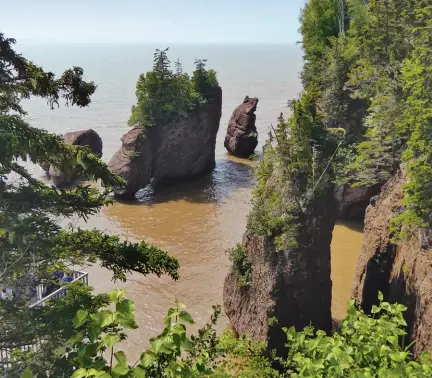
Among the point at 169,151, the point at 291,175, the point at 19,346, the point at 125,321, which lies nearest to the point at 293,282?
the point at 291,175

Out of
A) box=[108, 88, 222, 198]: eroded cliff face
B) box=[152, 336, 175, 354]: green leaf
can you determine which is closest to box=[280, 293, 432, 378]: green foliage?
box=[152, 336, 175, 354]: green leaf

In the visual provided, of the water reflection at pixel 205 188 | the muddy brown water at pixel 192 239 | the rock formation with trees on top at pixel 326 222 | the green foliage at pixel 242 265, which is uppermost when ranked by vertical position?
the rock formation with trees on top at pixel 326 222

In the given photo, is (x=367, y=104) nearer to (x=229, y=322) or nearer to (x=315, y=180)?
Result: (x=315, y=180)

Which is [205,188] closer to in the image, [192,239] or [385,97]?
[192,239]

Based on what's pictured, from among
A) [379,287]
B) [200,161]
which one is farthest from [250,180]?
[379,287]

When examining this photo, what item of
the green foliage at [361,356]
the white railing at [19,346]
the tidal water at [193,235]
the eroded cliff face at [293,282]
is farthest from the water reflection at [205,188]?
the green foliage at [361,356]

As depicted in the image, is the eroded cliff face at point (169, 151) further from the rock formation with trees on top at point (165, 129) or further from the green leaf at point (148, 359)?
the green leaf at point (148, 359)
